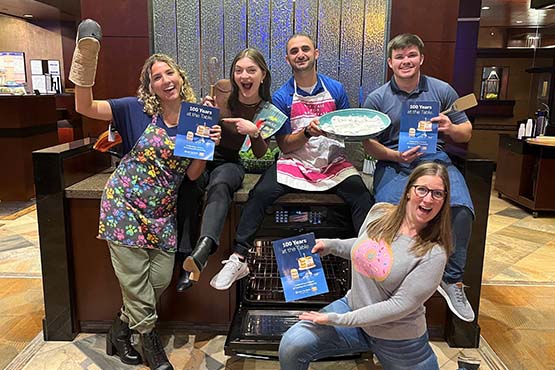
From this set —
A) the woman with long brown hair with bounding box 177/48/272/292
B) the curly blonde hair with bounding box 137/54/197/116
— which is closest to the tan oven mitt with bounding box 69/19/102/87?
the curly blonde hair with bounding box 137/54/197/116

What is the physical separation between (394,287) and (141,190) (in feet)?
3.88

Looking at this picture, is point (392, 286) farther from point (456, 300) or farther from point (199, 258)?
point (199, 258)

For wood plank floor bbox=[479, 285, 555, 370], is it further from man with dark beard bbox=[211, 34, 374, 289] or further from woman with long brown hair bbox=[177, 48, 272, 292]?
woman with long brown hair bbox=[177, 48, 272, 292]

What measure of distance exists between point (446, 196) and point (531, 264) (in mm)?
2828

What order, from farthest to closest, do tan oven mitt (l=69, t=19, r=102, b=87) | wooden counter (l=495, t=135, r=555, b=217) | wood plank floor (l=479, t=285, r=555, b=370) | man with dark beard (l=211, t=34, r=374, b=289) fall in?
wooden counter (l=495, t=135, r=555, b=217), wood plank floor (l=479, t=285, r=555, b=370), man with dark beard (l=211, t=34, r=374, b=289), tan oven mitt (l=69, t=19, r=102, b=87)

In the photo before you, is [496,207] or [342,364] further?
[496,207]

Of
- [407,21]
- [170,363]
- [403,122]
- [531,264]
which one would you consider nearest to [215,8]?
[407,21]

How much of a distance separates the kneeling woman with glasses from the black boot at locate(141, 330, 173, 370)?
29.6 inches

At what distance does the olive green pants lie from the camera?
2260 mm

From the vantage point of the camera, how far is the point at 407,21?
2988 mm

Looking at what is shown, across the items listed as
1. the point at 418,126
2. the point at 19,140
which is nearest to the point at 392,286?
the point at 418,126

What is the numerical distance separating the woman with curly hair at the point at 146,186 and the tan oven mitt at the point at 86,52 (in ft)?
0.10

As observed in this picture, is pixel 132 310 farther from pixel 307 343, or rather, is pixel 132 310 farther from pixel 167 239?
pixel 307 343

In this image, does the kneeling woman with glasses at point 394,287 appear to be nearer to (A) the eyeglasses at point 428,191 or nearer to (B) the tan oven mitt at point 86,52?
(A) the eyeglasses at point 428,191
